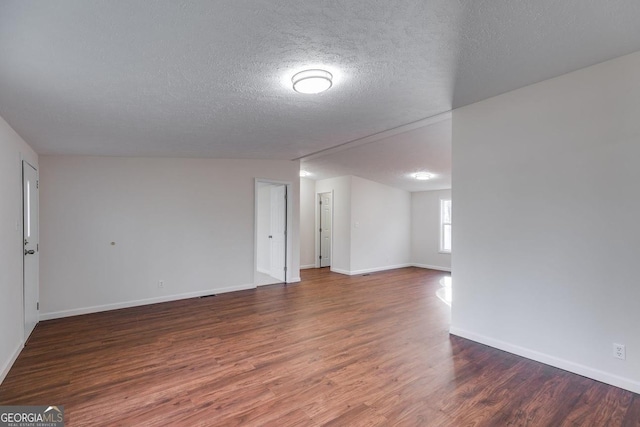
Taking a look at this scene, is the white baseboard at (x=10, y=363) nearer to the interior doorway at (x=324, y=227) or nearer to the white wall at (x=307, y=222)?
the white wall at (x=307, y=222)

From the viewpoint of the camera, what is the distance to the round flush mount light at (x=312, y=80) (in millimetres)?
2277

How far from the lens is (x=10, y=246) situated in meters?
2.85

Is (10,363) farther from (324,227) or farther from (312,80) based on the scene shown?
(324,227)

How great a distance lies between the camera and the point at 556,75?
2590mm

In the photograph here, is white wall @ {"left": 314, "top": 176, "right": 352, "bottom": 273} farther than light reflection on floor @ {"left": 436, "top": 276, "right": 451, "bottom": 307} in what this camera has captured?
Yes

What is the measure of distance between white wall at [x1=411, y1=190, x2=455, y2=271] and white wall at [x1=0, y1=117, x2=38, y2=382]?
778 cm

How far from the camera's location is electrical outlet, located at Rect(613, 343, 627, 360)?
233 cm

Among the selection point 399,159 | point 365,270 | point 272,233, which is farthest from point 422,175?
point 272,233

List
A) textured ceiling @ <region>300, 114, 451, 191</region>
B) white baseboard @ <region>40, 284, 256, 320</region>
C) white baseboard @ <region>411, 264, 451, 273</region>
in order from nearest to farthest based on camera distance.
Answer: white baseboard @ <region>40, 284, 256, 320</region> < textured ceiling @ <region>300, 114, 451, 191</region> < white baseboard @ <region>411, 264, 451, 273</region>

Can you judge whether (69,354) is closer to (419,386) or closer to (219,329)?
(219,329)

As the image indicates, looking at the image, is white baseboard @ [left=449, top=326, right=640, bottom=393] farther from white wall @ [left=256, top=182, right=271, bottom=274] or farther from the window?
the window

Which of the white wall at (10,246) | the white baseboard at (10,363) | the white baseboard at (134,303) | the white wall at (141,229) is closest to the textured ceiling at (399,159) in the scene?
the white wall at (141,229)

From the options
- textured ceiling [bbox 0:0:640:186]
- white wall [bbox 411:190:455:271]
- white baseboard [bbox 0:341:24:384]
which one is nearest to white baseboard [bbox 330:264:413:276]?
white wall [bbox 411:190:455:271]

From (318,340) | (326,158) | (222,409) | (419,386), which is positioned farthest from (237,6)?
(326,158)
